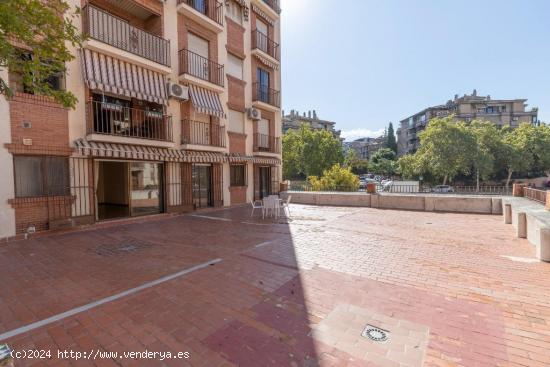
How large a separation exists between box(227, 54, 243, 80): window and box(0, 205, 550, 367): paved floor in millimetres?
12171

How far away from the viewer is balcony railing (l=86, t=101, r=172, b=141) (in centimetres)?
1025

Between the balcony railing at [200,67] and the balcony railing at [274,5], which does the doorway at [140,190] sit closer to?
the balcony railing at [200,67]

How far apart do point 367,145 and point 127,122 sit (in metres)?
116

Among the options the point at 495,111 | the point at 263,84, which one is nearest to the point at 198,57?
the point at 263,84

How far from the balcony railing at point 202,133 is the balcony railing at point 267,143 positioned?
10.4 feet

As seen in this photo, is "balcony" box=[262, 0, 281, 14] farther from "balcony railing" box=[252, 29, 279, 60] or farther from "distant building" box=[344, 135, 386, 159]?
"distant building" box=[344, 135, 386, 159]

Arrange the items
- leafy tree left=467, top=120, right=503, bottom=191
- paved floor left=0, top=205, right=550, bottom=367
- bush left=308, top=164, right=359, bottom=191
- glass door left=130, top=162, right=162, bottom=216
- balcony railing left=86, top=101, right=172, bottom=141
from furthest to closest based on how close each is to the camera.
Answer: leafy tree left=467, top=120, right=503, bottom=191 → bush left=308, top=164, right=359, bottom=191 → glass door left=130, top=162, right=162, bottom=216 → balcony railing left=86, top=101, right=172, bottom=141 → paved floor left=0, top=205, right=550, bottom=367

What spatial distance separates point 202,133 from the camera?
1411cm

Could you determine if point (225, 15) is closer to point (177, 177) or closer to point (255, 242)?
point (177, 177)

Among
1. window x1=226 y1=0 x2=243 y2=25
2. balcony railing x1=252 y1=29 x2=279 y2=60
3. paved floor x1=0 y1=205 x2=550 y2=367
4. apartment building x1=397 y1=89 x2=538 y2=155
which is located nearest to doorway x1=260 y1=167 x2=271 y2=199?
balcony railing x1=252 y1=29 x2=279 y2=60

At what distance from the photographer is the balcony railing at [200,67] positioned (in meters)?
13.0

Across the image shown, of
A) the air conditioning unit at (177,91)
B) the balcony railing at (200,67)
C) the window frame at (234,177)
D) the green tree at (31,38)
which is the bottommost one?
the window frame at (234,177)

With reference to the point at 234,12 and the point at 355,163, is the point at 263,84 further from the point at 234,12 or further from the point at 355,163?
the point at 355,163

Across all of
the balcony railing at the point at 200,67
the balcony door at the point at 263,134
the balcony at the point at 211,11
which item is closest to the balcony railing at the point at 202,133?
the balcony railing at the point at 200,67
